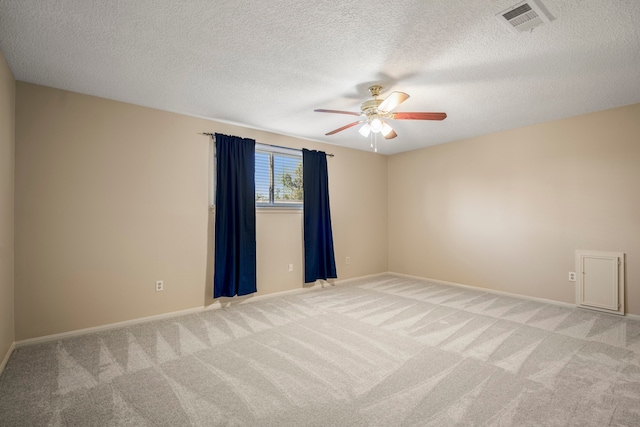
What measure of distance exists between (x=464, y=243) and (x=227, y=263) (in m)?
3.94

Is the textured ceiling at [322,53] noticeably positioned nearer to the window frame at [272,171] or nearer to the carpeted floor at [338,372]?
the window frame at [272,171]

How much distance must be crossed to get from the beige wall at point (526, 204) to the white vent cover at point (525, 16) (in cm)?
276

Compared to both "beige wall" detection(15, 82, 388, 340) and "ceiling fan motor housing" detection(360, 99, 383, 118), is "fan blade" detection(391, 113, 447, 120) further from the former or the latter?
"beige wall" detection(15, 82, 388, 340)

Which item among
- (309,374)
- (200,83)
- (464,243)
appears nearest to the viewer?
(309,374)

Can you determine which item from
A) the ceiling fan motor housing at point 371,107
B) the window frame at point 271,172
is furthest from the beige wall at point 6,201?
the ceiling fan motor housing at point 371,107

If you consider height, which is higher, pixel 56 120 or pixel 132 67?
pixel 132 67

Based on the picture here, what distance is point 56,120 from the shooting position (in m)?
2.98

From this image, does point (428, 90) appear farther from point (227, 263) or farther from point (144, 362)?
point (144, 362)

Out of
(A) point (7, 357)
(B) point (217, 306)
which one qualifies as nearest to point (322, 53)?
(B) point (217, 306)

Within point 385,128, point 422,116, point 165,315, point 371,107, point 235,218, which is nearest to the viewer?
point 422,116

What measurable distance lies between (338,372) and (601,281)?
3716mm

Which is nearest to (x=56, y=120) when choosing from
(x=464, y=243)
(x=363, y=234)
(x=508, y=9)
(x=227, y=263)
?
(x=227, y=263)

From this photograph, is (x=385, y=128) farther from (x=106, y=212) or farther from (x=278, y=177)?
(x=106, y=212)

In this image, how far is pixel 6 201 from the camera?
253 centimetres
